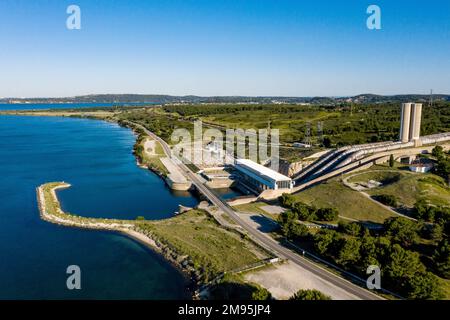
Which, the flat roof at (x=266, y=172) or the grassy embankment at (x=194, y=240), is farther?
the flat roof at (x=266, y=172)

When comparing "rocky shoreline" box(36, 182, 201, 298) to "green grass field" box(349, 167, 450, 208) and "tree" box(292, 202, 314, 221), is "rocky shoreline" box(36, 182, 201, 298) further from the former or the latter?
"green grass field" box(349, 167, 450, 208)

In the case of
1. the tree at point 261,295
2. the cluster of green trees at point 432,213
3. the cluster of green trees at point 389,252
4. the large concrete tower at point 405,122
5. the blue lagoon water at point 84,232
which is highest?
the large concrete tower at point 405,122

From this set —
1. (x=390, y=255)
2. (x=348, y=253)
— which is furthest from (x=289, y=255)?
(x=390, y=255)

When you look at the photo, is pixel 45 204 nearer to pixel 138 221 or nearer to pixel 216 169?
pixel 138 221

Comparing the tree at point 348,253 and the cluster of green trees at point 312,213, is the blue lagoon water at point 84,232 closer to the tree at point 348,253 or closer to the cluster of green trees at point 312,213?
the tree at point 348,253

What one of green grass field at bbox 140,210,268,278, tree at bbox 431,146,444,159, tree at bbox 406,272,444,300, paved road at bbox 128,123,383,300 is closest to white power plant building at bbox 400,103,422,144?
tree at bbox 431,146,444,159

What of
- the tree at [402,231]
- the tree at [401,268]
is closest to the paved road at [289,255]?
the tree at [401,268]
